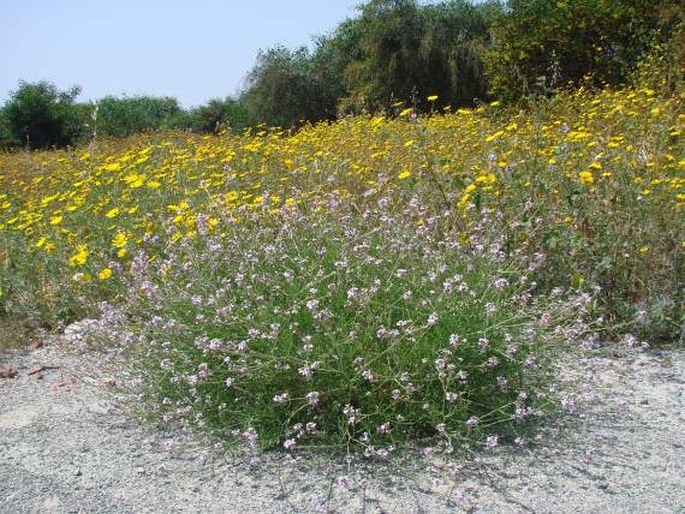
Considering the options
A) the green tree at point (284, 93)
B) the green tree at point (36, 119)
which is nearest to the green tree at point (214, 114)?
the green tree at point (284, 93)

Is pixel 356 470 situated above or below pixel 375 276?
below

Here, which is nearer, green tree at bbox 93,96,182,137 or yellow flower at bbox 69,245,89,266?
yellow flower at bbox 69,245,89,266

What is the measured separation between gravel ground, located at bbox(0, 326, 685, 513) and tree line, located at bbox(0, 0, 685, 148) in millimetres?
5778

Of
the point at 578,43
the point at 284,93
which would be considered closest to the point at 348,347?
the point at 578,43

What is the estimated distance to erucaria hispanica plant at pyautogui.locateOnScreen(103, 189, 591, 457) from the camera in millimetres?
2998

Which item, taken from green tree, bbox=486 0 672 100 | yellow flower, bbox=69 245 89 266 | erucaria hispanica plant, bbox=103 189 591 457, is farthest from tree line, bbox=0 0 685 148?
erucaria hispanica plant, bbox=103 189 591 457

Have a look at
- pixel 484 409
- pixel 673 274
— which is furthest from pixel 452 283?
pixel 673 274

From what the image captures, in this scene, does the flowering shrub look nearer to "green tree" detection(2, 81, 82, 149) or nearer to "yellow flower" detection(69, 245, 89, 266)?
"yellow flower" detection(69, 245, 89, 266)

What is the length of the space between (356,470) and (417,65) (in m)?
18.1

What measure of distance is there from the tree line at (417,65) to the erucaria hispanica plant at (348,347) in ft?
18.5

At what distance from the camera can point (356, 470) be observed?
2.91 metres

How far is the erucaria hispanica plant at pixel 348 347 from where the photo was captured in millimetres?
2998

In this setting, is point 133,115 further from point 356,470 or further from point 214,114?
point 356,470

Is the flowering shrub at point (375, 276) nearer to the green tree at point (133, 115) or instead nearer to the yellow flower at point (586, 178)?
the yellow flower at point (586, 178)
